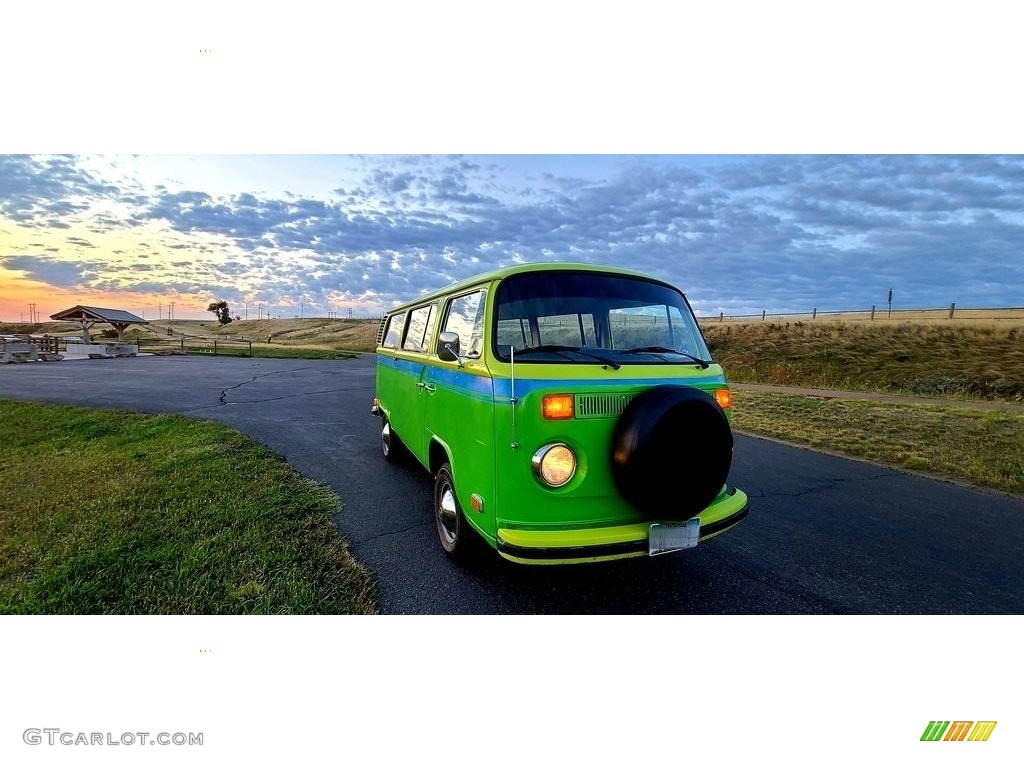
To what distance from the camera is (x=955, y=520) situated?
4141 millimetres

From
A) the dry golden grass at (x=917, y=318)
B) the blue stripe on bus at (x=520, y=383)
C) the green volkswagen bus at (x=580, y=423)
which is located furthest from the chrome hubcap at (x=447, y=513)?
the dry golden grass at (x=917, y=318)

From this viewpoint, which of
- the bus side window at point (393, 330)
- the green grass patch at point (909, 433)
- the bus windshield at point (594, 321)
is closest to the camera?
the bus windshield at point (594, 321)

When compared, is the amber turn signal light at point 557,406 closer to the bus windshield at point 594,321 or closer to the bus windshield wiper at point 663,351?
the bus windshield at point 594,321

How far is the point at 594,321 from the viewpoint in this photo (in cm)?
307

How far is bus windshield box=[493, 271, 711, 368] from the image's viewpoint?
9.05 ft

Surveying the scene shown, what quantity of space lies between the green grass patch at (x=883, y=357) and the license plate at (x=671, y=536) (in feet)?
52.7

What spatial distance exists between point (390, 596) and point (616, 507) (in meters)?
1.54

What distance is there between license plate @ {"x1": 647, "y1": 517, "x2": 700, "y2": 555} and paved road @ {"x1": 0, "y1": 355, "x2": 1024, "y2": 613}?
1.60 ft

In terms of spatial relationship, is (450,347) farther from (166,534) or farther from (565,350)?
(166,534)

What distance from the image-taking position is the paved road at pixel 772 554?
2.79 meters

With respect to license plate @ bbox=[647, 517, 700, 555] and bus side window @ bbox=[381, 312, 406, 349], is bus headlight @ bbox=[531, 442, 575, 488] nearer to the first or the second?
license plate @ bbox=[647, 517, 700, 555]

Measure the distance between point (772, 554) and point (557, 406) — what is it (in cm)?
246

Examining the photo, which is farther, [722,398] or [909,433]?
[909,433]

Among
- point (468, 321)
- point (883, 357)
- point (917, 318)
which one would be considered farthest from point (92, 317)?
point (917, 318)
